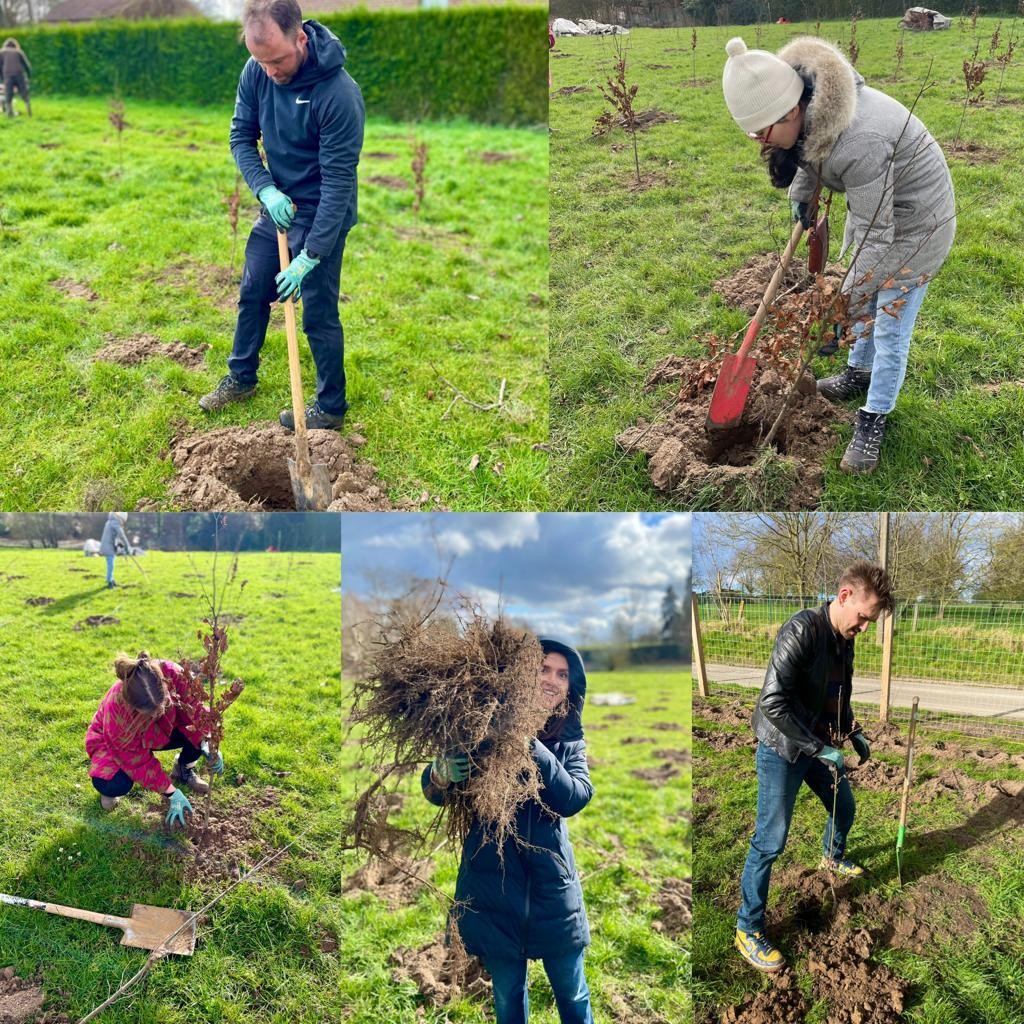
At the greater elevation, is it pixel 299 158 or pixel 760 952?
pixel 299 158

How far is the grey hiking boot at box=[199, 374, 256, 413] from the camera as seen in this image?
4164 mm

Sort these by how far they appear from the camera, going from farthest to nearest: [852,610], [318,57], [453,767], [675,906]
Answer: [675,906]
[318,57]
[852,610]
[453,767]

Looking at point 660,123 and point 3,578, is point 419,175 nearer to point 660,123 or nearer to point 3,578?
point 660,123

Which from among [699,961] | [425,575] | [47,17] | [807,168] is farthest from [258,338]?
[47,17]

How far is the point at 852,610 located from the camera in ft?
8.76

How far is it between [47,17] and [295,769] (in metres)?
15.9

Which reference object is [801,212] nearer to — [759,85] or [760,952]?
[759,85]

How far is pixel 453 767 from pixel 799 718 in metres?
1.28

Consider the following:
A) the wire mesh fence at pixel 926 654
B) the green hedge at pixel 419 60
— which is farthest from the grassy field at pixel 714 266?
the green hedge at pixel 419 60

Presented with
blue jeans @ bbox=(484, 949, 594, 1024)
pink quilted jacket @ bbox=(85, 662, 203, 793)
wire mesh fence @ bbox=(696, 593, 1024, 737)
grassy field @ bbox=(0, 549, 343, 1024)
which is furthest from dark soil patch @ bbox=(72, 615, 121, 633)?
wire mesh fence @ bbox=(696, 593, 1024, 737)

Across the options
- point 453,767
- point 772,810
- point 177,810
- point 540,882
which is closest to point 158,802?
point 177,810

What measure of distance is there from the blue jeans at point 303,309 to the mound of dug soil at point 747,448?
5.08 ft

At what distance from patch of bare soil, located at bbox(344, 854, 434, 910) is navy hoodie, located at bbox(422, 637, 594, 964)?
0.96 meters

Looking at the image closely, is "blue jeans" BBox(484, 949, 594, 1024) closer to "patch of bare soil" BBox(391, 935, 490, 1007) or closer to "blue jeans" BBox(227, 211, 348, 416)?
"patch of bare soil" BBox(391, 935, 490, 1007)
